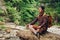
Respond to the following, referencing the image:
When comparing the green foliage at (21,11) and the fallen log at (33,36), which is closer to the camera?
the fallen log at (33,36)

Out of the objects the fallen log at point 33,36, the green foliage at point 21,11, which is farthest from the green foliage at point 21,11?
the fallen log at point 33,36

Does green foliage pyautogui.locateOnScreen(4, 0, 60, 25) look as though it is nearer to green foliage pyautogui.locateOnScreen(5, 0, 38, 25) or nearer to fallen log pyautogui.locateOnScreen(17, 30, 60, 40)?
green foliage pyautogui.locateOnScreen(5, 0, 38, 25)

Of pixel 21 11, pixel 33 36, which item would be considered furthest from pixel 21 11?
pixel 33 36

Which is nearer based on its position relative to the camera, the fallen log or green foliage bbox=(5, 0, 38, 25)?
the fallen log

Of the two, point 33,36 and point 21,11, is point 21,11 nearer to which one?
point 21,11

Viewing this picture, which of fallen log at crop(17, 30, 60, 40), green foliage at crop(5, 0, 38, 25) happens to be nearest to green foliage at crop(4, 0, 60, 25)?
green foliage at crop(5, 0, 38, 25)

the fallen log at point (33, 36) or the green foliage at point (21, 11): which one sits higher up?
the fallen log at point (33, 36)

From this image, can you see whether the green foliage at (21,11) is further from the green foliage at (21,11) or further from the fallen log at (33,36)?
the fallen log at (33,36)

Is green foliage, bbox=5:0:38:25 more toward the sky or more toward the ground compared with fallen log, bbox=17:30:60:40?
more toward the ground

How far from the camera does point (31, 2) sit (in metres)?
13.0

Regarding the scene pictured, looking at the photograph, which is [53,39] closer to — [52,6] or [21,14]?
[21,14]

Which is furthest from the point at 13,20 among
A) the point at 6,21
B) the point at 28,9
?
the point at 28,9

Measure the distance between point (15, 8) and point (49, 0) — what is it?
13.8 ft

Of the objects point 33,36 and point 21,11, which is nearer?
point 33,36
